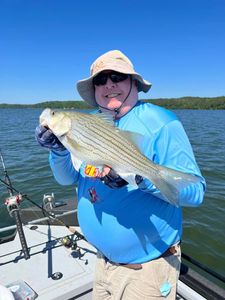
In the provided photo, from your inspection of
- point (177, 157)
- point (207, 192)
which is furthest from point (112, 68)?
point (207, 192)

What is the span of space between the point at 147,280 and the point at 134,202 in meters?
0.77

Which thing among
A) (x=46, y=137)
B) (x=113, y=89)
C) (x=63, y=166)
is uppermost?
(x=113, y=89)

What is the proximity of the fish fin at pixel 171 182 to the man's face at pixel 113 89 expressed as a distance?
36.5 inches

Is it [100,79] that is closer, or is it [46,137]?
[46,137]

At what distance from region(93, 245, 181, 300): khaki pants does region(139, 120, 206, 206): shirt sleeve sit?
71 cm

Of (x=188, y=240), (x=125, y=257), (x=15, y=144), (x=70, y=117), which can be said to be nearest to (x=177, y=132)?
(x=70, y=117)

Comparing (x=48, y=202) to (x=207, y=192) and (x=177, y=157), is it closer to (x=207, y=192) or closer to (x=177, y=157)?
(x=177, y=157)

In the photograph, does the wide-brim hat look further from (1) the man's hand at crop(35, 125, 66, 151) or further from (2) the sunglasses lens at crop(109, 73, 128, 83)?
(1) the man's hand at crop(35, 125, 66, 151)

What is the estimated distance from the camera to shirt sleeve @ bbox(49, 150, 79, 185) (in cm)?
316

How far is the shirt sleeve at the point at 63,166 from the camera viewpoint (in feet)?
10.4

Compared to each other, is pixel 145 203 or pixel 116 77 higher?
pixel 116 77

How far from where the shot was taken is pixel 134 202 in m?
2.71

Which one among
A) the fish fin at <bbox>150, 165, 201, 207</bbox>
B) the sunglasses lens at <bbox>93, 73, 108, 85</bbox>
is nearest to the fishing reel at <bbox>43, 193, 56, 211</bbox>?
the sunglasses lens at <bbox>93, 73, 108, 85</bbox>

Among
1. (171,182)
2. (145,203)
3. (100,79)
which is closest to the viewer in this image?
(171,182)
